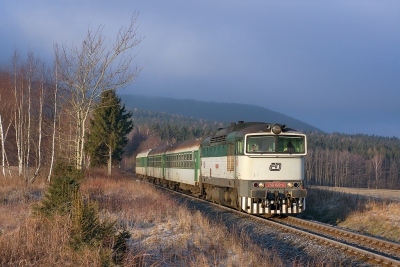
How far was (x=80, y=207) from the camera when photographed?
8859 mm

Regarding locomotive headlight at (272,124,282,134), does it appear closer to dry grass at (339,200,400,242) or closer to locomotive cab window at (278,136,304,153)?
locomotive cab window at (278,136,304,153)

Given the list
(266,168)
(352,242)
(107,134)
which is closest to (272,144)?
(266,168)

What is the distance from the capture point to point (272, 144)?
49.1 ft

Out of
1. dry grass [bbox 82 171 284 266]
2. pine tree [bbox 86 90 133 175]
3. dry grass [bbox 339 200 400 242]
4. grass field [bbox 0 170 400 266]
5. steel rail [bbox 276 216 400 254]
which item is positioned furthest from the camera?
pine tree [bbox 86 90 133 175]

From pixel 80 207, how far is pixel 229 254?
3.49 m

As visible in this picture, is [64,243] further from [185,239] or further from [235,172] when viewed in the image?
[235,172]

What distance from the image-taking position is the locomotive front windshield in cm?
1493

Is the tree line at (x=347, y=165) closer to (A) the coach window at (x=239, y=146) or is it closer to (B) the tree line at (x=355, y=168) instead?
(B) the tree line at (x=355, y=168)

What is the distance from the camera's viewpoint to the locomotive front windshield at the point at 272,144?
1493 centimetres

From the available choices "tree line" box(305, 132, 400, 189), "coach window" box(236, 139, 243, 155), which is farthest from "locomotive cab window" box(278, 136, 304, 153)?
"tree line" box(305, 132, 400, 189)

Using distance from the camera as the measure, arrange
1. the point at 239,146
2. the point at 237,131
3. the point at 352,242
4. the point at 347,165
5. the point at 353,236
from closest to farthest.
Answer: the point at 352,242 → the point at 353,236 → the point at 239,146 → the point at 237,131 → the point at 347,165

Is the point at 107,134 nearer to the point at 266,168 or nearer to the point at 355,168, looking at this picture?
the point at 266,168

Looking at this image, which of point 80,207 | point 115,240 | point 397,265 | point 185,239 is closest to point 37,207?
point 80,207

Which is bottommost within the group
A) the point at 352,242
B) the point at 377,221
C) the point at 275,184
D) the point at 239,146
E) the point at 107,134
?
the point at 352,242
